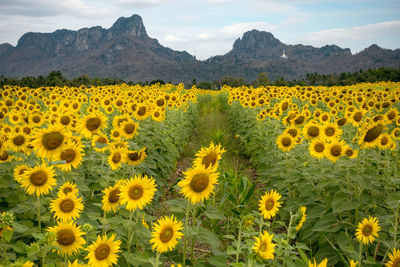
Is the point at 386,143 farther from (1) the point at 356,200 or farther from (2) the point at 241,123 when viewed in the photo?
(2) the point at 241,123

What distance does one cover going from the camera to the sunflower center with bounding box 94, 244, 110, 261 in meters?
1.93

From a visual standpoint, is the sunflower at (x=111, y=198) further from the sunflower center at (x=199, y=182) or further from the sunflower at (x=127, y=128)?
the sunflower at (x=127, y=128)

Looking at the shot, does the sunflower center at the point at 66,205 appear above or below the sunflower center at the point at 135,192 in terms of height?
below

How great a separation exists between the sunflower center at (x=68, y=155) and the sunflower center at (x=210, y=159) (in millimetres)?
1445

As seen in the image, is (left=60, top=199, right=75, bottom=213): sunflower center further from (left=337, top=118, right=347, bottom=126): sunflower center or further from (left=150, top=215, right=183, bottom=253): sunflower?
(left=337, top=118, right=347, bottom=126): sunflower center

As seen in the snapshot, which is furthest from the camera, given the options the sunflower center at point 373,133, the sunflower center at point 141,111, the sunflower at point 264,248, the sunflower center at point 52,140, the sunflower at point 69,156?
the sunflower center at point 141,111

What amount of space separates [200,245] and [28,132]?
9.69ft

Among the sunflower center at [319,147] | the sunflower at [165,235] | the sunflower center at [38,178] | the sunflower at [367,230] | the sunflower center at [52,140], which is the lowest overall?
the sunflower at [367,230]

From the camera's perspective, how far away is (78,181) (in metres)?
3.40

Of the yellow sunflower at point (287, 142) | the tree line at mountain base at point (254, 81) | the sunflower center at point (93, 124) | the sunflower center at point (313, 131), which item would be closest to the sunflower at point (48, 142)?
the sunflower center at point (93, 124)

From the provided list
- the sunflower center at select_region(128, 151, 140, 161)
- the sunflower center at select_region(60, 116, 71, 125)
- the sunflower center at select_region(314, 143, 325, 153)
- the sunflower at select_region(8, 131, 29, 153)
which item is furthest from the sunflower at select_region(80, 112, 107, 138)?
the sunflower center at select_region(314, 143, 325, 153)

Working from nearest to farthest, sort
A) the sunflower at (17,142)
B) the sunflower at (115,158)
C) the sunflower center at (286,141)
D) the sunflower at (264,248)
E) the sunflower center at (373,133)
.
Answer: the sunflower at (264,248) → the sunflower at (115,158) → the sunflower center at (373,133) → the sunflower at (17,142) → the sunflower center at (286,141)

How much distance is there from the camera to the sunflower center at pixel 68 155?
3.10 meters

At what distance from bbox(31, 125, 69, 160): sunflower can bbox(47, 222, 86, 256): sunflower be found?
1.08 m
